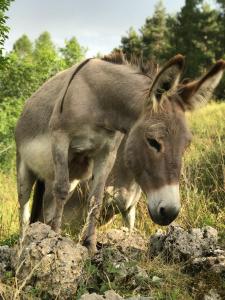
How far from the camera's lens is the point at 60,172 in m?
3.75

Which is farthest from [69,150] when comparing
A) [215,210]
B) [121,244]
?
[215,210]

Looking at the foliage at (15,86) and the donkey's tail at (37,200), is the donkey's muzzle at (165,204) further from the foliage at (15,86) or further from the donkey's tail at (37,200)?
the foliage at (15,86)

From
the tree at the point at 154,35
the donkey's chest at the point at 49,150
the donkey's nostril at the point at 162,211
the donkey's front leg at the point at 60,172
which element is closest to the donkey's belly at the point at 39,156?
the donkey's chest at the point at 49,150

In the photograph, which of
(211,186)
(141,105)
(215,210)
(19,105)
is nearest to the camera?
(141,105)

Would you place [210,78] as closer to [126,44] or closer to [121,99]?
[121,99]

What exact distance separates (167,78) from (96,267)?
138 centimetres

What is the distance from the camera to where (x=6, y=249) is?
321 cm

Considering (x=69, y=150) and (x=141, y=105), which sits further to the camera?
(x=69, y=150)

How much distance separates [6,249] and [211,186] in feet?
10.2

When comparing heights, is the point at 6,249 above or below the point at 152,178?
below

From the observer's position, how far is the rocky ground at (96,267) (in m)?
2.71

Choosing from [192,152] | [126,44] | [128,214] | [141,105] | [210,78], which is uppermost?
[126,44]

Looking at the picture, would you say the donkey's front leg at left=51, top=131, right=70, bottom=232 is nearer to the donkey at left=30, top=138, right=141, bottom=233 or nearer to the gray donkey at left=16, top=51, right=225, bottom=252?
the gray donkey at left=16, top=51, right=225, bottom=252

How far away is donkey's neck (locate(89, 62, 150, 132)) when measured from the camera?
3492mm
